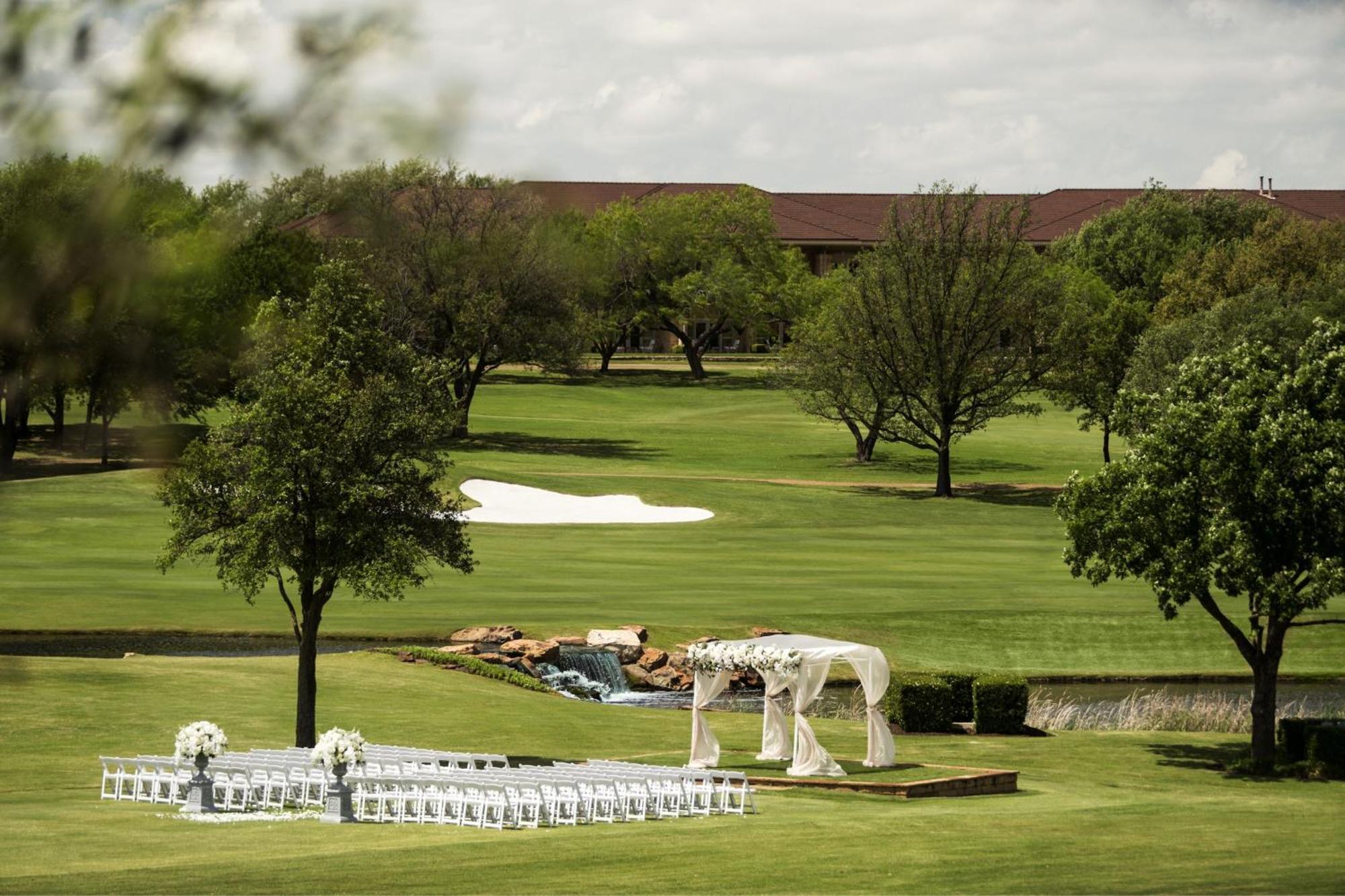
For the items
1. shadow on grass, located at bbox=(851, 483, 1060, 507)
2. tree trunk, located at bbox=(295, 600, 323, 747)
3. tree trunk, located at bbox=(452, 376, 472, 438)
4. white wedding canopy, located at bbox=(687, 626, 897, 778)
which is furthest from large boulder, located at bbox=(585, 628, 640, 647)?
tree trunk, located at bbox=(452, 376, 472, 438)

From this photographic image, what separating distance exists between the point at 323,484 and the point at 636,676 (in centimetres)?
1570

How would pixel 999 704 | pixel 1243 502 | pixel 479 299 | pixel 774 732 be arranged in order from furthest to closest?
pixel 479 299, pixel 999 704, pixel 1243 502, pixel 774 732

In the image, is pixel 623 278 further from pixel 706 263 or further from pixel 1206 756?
pixel 1206 756

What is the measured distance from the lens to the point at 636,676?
42969 millimetres

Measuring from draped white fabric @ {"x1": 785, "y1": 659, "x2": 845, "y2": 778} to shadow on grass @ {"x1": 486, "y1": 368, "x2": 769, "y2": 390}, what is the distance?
100m

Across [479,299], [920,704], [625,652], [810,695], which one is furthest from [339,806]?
[479,299]

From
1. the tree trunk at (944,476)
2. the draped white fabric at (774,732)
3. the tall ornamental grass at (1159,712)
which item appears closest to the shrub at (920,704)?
the tall ornamental grass at (1159,712)

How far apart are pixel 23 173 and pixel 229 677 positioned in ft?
114

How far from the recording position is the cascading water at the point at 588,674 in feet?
137

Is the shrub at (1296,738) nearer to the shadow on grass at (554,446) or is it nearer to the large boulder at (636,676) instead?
the large boulder at (636,676)

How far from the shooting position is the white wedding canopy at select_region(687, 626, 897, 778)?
1171 inches

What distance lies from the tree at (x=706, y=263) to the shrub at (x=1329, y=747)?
103473 millimetres

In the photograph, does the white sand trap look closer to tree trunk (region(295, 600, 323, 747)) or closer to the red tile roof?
tree trunk (region(295, 600, 323, 747))

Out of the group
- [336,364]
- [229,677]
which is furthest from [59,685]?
[336,364]
